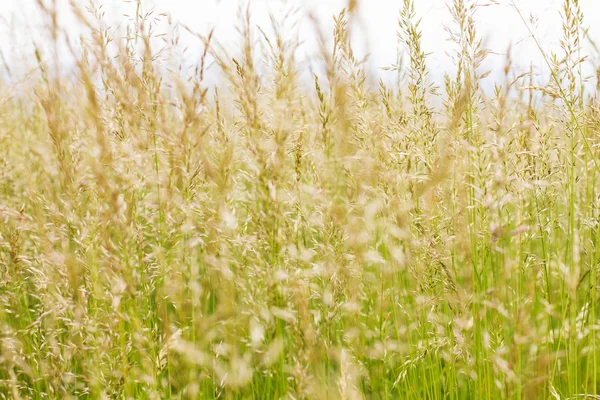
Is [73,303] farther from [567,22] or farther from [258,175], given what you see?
[567,22]

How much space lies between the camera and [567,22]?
1940 millimetres

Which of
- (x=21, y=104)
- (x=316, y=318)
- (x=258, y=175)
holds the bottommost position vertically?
(x=316, y=318)

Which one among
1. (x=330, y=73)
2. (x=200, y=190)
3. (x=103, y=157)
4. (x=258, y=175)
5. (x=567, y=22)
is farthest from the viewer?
(x=200, y=190)

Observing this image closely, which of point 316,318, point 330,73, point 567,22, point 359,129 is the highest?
point 567,22

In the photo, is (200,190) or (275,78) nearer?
(275,78)

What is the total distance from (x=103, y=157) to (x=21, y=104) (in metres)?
5.51

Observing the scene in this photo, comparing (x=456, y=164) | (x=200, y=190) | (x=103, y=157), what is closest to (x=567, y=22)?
(x=456, y=164)

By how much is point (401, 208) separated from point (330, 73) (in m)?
0.58

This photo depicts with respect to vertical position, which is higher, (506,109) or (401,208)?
(506,109)

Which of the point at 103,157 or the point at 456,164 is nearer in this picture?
the point at 103,157

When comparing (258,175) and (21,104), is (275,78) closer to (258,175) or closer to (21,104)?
(258,175)

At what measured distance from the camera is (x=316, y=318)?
5.15 ft

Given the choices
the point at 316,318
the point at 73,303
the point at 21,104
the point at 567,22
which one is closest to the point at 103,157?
the point at 73,303

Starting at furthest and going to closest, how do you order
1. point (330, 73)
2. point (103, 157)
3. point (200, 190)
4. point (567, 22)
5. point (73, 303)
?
point (200, 190) → point (567, 22) → point (330, 73) → point (73, 303) → point (103, 157)
